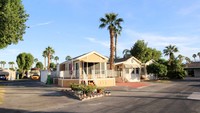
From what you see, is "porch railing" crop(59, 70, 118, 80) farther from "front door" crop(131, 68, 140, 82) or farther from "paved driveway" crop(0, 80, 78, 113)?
"front door" crop(131, 68, 140, 82)

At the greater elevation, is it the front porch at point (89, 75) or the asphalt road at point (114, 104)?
the front porch at point (89, 75)

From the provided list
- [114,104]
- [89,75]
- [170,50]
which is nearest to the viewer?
[114,104]

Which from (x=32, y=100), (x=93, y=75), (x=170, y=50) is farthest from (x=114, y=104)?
(x=170, y=50)

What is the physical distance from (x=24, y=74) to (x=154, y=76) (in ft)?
154

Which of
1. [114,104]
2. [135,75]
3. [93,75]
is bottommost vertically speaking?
[114,104]

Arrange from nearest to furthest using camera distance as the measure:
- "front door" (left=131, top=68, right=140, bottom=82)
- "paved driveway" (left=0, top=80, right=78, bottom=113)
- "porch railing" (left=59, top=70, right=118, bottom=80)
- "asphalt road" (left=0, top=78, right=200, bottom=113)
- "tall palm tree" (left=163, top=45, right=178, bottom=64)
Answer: "asphalt road" (left=0, top=78, right=200, bottom=113)
"paved driveway" (left=0, top=80, right=78, bottom=113)
"porch railing" (left=59, top=70, right=118, bottom=80)
"front door" (left=131, top=68, right=140, bottom=82)
"tall palm tree" (left=163, top=45, right=178, bottom=64)

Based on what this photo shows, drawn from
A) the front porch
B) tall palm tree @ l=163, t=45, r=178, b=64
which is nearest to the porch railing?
the front porch

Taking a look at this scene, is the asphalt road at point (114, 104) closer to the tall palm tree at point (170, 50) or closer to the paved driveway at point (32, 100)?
the paved driveway at point (32, 100)

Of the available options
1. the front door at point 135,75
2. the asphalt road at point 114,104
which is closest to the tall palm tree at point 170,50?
the front door at point 135,75

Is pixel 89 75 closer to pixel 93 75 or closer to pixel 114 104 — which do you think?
pixel 93 75

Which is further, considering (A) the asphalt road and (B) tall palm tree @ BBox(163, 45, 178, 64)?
(B) tall palm tree @ BBox(163, 45, 178, 64)

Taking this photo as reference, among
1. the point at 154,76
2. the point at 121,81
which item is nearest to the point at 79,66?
the point at 121,81

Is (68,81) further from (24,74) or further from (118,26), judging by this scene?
(24,74)

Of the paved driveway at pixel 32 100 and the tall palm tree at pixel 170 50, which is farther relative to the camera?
the tall palm tree at pixel 170 50
